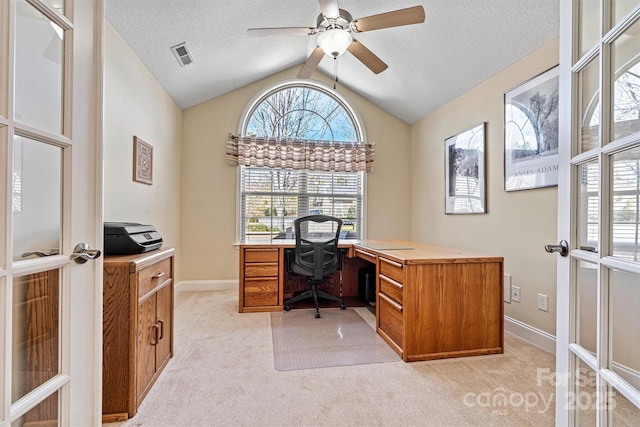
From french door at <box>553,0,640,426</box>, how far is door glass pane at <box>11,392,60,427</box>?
148 centimetres

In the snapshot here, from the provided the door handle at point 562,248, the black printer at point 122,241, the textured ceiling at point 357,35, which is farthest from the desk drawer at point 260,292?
the door handle at point 562,248

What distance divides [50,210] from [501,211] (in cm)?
296

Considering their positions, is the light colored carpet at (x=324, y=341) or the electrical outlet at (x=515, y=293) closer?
the light colored carpet at (x=324, y=341)

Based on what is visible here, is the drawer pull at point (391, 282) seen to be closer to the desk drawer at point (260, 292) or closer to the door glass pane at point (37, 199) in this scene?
the desk drawer at point (260, 292)

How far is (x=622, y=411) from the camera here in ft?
2.45

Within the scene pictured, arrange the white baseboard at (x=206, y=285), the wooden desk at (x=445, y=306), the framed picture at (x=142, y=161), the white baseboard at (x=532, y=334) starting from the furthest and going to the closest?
the white baseboard at (x=206, y=285)
the framed picture at (x=142, y=161)
the white baseboard at (x=532, y=334)
the wooden desk at (x=445, y=306)

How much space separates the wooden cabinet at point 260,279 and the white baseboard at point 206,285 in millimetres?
961

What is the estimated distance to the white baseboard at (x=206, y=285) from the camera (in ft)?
12.4

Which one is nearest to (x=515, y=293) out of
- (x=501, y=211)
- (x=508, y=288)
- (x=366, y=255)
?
(x=508, y=288)

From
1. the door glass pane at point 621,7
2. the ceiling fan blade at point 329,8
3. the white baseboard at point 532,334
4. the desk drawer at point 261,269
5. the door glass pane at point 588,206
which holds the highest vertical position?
the ceiling fan blade at point 329,8

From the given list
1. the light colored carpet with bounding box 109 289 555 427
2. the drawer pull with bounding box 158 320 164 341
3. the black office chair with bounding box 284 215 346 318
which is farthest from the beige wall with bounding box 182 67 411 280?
the drawer pull with bounding box 158 320 164 341

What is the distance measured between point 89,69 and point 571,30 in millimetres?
1571

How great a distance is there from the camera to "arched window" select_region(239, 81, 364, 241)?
4.04 meters

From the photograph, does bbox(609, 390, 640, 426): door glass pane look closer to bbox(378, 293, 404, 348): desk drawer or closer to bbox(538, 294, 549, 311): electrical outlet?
bbox(378, 293, 404, 348): desk drawer
